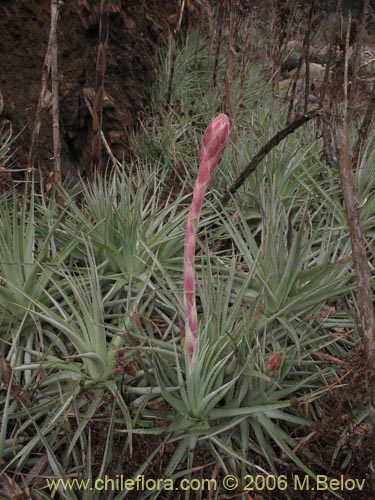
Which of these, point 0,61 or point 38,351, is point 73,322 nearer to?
point 38,351

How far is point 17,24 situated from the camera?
3018mm

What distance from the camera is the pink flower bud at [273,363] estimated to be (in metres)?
1.50

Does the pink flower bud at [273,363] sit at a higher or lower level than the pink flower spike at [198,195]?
lower

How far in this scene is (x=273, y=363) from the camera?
1.53 meters

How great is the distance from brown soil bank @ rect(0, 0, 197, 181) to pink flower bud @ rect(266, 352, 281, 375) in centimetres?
177

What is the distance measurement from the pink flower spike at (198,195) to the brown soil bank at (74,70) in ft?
5.36

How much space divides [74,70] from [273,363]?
2450mm

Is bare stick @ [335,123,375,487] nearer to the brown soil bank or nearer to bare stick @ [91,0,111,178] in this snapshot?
bare stick @ [91,0,111,178]

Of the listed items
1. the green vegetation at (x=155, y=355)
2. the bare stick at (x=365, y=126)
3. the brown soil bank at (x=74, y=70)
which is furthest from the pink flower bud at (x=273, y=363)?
the brown soil bank at (x=74, y=70)

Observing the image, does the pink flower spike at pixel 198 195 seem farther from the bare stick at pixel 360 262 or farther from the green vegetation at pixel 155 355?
the bare stick at pixel 360 262

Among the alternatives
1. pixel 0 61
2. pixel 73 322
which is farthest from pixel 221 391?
pixel 0 61

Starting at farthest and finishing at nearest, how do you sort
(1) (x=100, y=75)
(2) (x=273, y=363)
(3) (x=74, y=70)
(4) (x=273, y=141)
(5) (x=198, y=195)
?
(3) (x=74, y=70) < (1) (x=100, y=75) < (4) (x=273, y=141) < (2) (x=273, y=363) < (5) (x=198, y=195)

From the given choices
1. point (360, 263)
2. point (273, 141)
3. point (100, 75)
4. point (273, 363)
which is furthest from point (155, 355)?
point (100, 75)

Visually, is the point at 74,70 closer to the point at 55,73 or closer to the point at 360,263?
the point at 55,73
